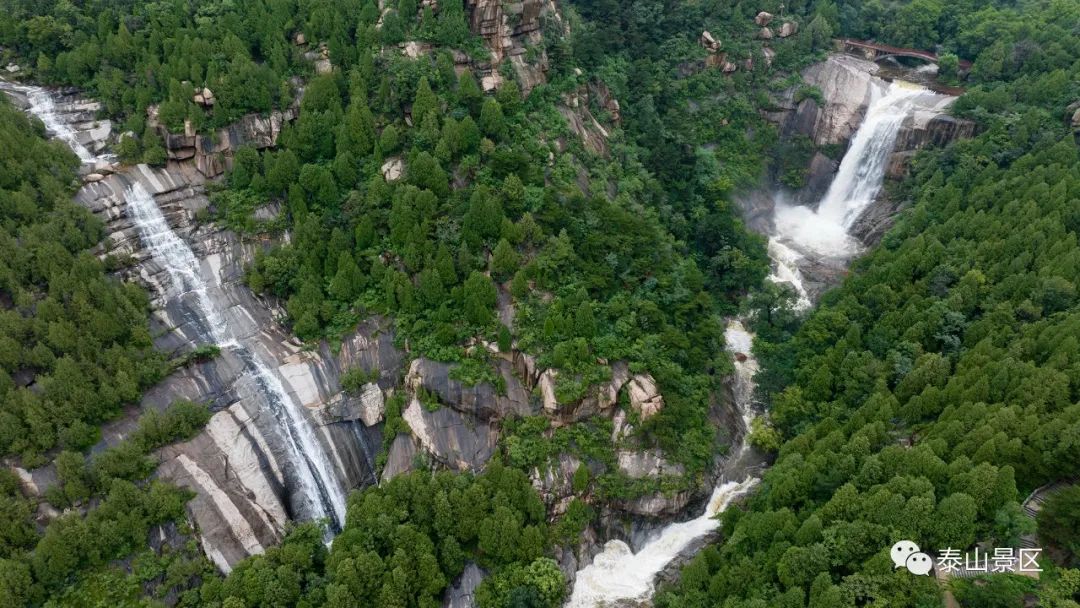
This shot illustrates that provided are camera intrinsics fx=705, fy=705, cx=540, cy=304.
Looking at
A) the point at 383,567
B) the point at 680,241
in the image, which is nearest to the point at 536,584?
the point at 383,567

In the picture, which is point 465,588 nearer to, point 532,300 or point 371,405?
Answer: point 371,405

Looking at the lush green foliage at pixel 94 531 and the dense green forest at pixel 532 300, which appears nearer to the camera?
the lush green foliage at pixel 94 531

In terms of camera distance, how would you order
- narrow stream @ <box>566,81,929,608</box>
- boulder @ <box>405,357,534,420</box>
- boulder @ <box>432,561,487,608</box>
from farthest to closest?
1. boulder @ <box>405,357,534,420</box>
2. narrow stream @ <box>566,81,929,608</box>
3. boulder @ <box>432,561,487,608</box>

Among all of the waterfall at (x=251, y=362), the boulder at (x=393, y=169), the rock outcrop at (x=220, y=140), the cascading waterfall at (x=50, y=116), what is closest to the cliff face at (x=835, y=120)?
the boulder at (x=393, y=169)

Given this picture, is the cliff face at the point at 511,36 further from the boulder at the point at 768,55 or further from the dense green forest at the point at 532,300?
the boulder at the point at 768,55

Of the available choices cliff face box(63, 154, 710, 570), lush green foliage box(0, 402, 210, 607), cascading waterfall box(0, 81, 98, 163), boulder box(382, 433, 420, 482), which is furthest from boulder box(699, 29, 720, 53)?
lush green foliage box(0, 402, 210, 607)

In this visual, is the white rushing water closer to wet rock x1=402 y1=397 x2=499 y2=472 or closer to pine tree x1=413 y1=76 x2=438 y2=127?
pine tree x1=413 y1=76 x2=438 y2=127

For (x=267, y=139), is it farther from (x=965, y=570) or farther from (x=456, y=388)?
(x=965, y=570)
